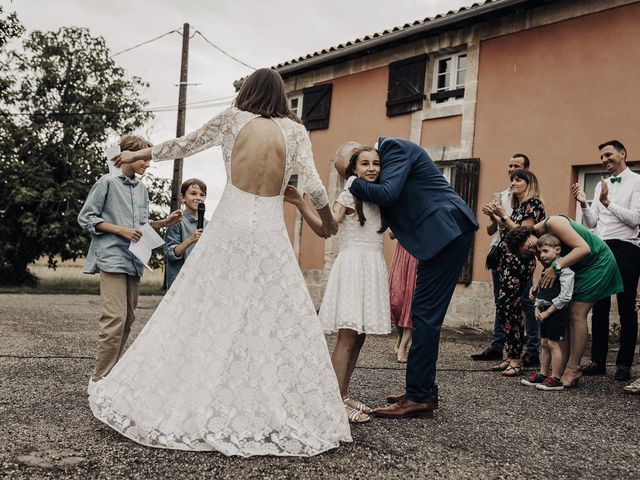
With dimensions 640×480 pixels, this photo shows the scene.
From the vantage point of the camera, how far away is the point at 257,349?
3.41 m

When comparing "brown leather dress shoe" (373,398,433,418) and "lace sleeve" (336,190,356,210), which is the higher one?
"lace sleeve" (336,190,356,210)

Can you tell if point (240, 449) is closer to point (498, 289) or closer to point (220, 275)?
point (220, 275)

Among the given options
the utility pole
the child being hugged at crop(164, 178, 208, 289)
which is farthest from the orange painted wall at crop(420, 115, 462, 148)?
the utility pole

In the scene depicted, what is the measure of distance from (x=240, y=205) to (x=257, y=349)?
788mm

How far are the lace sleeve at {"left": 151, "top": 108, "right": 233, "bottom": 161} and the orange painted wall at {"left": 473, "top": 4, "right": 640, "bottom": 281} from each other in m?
7.47

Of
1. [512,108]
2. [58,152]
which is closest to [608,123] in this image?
[512,108]

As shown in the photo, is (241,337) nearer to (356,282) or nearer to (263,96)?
(356,282)

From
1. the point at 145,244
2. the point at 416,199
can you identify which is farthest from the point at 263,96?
the point at 145,244

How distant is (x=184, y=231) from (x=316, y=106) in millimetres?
10478

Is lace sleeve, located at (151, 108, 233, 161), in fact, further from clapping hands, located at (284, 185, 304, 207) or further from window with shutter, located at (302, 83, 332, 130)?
window with shutter, located at (302, 83, 332, 130)

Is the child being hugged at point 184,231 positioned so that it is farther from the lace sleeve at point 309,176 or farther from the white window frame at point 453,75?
the white window frame at point 453,75

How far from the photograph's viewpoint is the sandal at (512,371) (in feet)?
19.8

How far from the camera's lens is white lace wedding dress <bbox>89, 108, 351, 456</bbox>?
3.24 m

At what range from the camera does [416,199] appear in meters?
4.22
